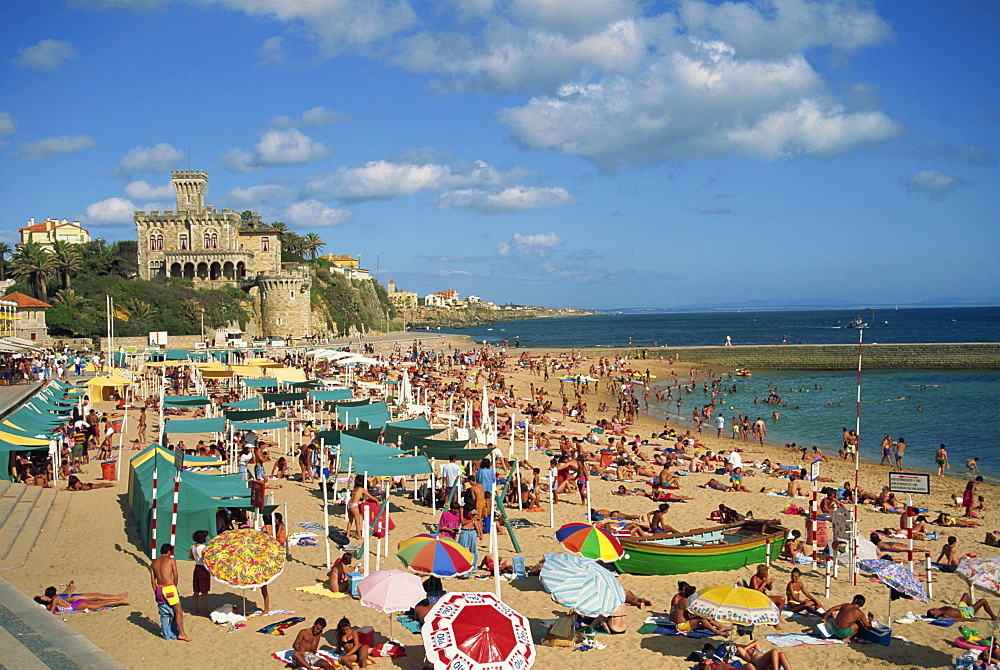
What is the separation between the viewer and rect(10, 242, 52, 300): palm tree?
52.3 meters

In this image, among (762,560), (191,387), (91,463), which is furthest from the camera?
(191,387)

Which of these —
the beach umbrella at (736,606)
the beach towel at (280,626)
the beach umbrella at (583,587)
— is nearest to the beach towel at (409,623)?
the beach towel at (280,626)

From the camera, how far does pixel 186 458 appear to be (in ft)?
50.8

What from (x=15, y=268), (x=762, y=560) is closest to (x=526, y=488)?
(x=762, y=560)

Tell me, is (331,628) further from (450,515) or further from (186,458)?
(186,458)

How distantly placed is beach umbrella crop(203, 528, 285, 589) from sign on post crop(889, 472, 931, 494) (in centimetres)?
777

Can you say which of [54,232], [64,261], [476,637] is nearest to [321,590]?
[476,637]

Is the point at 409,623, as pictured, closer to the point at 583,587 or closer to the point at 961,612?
the point at 583,587

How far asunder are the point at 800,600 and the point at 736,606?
2.50 m

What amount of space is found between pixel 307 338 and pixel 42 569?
53998 millimetres

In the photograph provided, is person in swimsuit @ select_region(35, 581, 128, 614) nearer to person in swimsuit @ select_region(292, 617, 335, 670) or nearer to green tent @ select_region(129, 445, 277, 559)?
green tent @ select_region(129, 445, 277, 559)

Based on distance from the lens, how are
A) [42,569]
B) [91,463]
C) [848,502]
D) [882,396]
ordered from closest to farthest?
[42,569], [848,502], [91,463], [882,396]

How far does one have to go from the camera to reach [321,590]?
1051 cm

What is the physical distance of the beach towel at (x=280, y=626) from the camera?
902 centimetres
